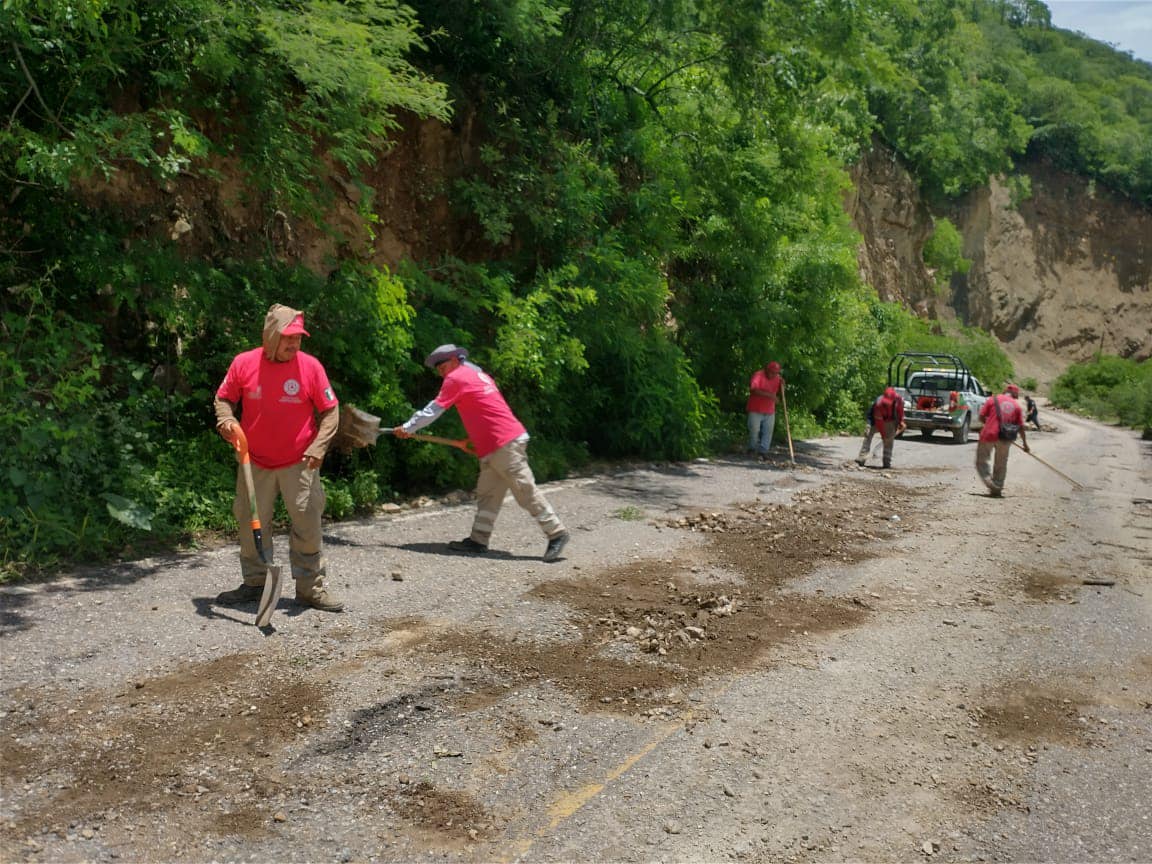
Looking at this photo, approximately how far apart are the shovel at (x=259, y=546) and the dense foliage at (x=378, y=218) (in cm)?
193

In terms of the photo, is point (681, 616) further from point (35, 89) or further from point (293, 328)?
point (35, 89)

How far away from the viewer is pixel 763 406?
17.2 meters

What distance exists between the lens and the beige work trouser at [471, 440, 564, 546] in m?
8.37

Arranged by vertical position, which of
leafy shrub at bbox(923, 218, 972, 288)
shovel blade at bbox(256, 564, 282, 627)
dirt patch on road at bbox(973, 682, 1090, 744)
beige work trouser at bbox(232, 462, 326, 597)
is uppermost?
leafy shrub at bbox(923, 218, 972, 288)

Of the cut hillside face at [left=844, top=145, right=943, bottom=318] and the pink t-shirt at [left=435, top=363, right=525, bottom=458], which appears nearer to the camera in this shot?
the pink t-shirt at [left=435, top=363, right=525, bottom=458]

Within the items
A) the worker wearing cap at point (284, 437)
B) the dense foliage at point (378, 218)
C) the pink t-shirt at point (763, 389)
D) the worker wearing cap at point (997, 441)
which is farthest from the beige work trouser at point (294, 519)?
the pink t-shirt at point (763, 389)

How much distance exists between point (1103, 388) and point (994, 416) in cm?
3957

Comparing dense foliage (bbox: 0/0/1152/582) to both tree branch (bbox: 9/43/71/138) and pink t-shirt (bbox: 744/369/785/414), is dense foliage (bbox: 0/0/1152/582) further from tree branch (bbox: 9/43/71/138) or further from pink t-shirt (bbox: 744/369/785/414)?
pink t-shirt (bbox: 744/369/785/414)

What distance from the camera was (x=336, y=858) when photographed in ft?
11.8

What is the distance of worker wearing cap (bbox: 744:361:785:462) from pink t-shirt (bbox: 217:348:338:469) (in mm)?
Result: 11562

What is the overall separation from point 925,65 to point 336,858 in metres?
47.4

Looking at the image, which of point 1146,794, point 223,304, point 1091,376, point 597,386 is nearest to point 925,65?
point 1091,376

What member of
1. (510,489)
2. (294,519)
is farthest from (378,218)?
(294,519)

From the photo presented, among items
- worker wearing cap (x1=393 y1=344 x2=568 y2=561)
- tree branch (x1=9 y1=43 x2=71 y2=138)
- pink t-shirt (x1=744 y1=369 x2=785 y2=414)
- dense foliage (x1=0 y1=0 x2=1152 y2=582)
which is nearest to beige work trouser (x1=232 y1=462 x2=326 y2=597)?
dense foliage (x1=0 y1=0 x2=1152 y2=582)
